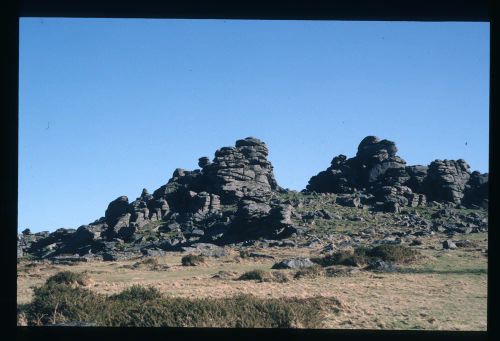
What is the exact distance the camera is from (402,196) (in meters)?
66.9

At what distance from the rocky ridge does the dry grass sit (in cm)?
1542

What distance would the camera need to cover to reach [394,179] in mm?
71562

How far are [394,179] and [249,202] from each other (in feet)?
67.9

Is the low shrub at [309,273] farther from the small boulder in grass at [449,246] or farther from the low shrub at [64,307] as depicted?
the small boulder in grass at [449,246]

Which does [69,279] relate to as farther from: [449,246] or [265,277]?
[449,246]

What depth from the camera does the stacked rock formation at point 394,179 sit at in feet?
219

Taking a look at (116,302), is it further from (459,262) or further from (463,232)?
(463,232)

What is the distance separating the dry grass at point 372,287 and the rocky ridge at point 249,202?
50.6 feet

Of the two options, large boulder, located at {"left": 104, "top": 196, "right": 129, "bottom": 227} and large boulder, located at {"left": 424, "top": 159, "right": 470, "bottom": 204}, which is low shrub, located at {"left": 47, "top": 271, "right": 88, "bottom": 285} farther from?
large boulder, located at {"left": 424, "top": 159, "right": 470, "bottom": 204}

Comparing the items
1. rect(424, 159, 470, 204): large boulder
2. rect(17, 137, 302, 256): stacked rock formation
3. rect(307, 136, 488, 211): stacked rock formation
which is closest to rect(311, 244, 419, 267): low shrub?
rect(17, 137, 302, 256): stacked rock formation

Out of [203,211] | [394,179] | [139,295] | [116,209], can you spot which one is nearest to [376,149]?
[394,179]

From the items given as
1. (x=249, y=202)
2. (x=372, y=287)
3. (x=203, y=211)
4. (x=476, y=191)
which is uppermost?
(x=476, y=191)
